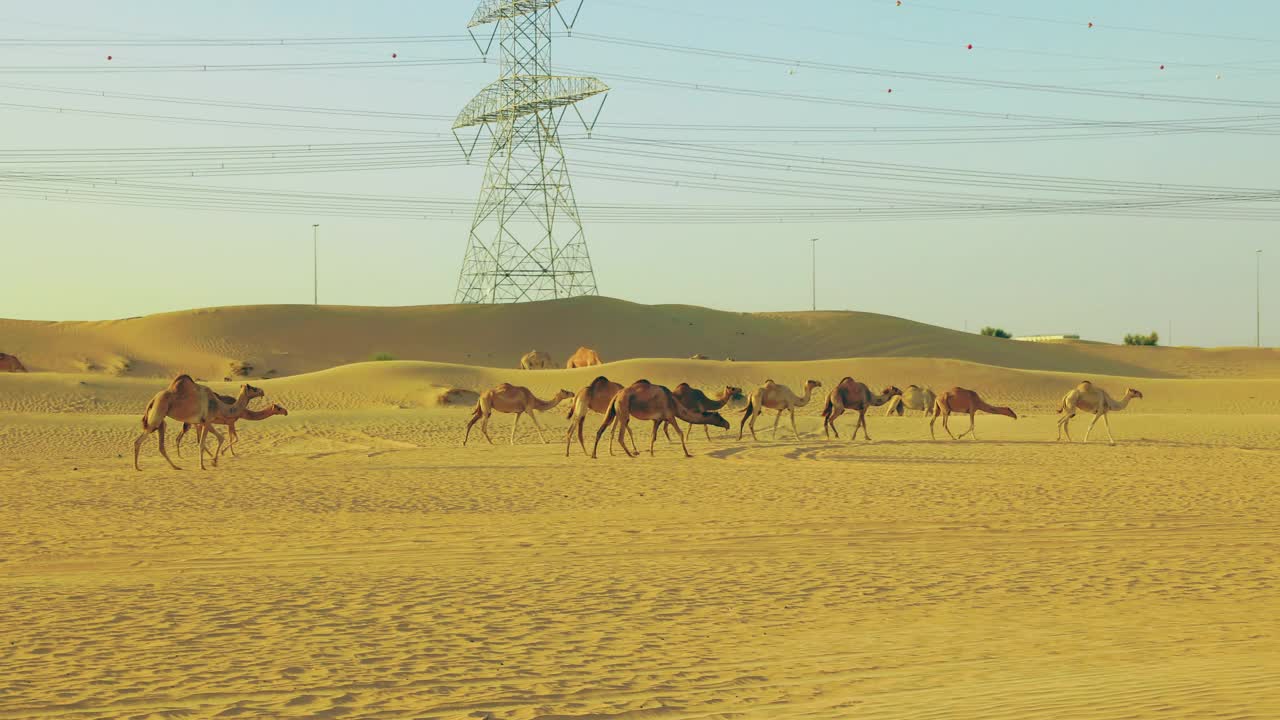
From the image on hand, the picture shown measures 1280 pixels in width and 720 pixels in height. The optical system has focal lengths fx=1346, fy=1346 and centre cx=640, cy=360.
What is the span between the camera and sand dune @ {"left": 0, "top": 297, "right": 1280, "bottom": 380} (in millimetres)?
66500

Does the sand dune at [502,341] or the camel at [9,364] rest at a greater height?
the sand dune at [502,341]

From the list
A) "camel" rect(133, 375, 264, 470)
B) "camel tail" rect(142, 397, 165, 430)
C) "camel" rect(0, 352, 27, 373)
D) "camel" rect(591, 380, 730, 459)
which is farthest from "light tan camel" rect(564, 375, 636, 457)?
"camel" rect(0, 352, 27, 373)

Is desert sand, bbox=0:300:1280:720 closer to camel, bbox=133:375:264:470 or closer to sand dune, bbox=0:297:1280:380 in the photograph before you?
camel, bbox=133:375:264:470

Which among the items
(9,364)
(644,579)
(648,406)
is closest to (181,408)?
(648,406)

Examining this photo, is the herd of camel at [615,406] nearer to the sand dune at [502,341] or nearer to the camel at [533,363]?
the camel at [533,363]

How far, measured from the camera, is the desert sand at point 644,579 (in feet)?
23.8

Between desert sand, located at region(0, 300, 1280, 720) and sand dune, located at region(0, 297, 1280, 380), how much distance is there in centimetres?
3885

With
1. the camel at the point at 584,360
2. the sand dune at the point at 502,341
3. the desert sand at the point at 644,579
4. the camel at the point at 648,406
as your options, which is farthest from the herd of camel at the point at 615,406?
the sand dune at the point at 502,341

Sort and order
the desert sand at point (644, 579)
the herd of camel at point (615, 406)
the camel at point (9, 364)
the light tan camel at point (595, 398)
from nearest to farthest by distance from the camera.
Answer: the desert sand at point (644, 579) < the herd of camel at point (615, 406) < the light tan camel at point (595, 398) < the camel at point (9, 364)

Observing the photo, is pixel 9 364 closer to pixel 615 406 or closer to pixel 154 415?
pixel 154 415

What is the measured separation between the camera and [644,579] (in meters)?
11.0

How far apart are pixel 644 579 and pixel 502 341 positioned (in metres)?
59.9

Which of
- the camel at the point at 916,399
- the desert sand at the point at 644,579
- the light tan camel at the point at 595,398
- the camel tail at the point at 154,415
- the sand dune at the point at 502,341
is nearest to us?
the desert sand at the point at 644,579

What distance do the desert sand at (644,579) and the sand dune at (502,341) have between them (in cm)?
3885
